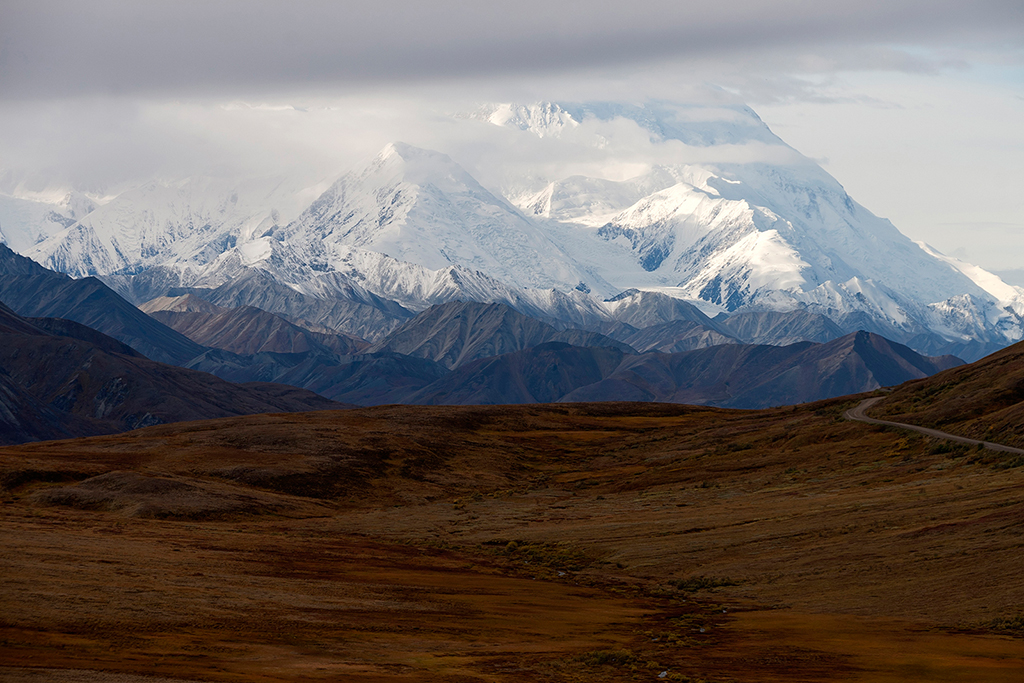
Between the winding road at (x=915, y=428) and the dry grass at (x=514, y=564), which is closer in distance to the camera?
the dry grass at (x=514, y=564)

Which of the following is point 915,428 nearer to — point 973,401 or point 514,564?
point 973,401

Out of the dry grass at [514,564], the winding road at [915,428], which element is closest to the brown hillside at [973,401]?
Result: the winding road at [915,428]

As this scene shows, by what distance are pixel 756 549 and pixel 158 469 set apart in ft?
228

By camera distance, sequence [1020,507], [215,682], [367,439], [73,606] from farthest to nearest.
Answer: [367,439], [1020,507], [73,606], [215,682]

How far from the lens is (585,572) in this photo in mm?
76500

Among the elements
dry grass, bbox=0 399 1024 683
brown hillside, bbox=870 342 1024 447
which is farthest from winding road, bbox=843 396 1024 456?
dry grass, bbox=0 399 1024 683

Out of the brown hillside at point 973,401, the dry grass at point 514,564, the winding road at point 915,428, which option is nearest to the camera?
the dry grass at point 514,564

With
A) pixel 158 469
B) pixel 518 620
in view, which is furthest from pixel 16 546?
pixel 158 469

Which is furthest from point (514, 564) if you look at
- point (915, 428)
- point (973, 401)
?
point (973, 401)

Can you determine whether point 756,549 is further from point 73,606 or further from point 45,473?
point 45,473

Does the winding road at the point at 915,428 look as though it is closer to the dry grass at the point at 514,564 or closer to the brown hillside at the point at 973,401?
the brown hillside at the point at 973,401

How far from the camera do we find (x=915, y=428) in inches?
4742

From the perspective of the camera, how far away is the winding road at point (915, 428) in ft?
323

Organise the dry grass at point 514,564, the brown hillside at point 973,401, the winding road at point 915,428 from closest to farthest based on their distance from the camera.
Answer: the dry grass at point 514,564
the winding road at point 915,428
the brown hillside at point 973,401
